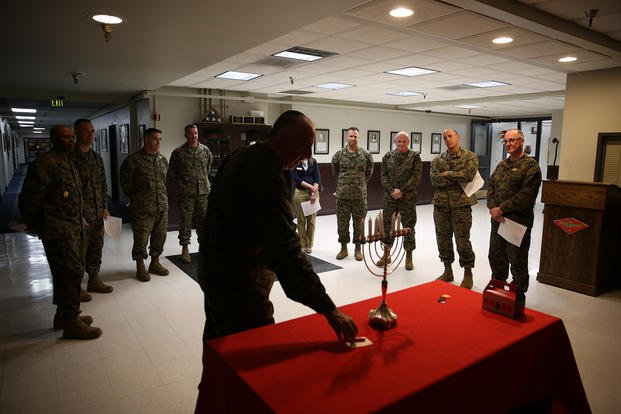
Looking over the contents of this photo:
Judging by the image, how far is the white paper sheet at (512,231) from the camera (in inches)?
140

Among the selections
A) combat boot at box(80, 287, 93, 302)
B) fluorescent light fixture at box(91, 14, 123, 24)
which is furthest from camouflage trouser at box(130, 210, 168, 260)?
fluorescent light fixture at box(91, 14, 123, 24)

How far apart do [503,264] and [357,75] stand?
11.6 ft

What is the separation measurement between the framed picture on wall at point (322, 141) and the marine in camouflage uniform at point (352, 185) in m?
4.08

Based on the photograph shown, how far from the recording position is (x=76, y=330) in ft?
10.0

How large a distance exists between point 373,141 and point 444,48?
6065 mm

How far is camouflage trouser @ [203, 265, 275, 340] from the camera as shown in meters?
1.61

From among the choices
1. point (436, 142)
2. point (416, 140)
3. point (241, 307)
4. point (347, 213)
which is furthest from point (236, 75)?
point (436, 142)

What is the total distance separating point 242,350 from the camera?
4.57 ft

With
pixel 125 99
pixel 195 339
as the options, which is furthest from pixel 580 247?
pixel 125 99

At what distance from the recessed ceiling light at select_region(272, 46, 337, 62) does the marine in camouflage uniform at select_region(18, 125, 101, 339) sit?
258cm

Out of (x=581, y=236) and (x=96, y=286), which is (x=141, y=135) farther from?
(x=581, y=236)

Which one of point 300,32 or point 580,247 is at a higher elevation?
point 300,32

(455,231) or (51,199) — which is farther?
(455,231)

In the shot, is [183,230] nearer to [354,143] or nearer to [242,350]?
[354,143]
